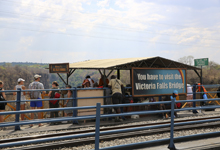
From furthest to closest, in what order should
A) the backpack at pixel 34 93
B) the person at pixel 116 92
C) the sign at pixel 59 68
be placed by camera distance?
the sign at pixel 59 68 → the person at pixel 116 92 → the backpack at pixel 34 93

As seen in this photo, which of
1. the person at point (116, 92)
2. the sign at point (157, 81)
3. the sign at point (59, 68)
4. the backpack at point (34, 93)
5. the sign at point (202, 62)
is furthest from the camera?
the sign at point (202, 62)

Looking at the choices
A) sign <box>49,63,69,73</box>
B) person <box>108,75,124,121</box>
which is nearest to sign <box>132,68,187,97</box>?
person <box>108,75,124,121</box>

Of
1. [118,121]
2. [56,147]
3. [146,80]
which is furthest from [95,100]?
[56,147]

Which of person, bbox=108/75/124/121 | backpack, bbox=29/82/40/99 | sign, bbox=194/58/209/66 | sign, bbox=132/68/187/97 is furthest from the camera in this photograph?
sign, bbox=194/58/209/66

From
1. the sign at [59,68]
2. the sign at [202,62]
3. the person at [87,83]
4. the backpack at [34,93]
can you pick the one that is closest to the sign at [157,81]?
the person at [87,83]

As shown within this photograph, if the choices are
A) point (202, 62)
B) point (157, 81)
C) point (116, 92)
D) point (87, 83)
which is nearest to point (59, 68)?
point (87, 83)

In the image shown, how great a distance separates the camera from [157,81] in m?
12.7

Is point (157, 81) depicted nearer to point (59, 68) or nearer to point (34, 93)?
point (59, 68)

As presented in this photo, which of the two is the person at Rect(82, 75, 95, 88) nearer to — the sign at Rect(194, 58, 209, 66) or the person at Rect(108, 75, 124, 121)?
the person at Rect(108, 75, 124, 121)

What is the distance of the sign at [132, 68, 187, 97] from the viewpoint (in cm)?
1198

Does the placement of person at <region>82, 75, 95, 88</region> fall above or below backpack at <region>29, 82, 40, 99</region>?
above

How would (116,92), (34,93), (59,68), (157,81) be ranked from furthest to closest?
(157,81) → (59,68) → (116,92) → (34,93)

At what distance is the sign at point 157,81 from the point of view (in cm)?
1198

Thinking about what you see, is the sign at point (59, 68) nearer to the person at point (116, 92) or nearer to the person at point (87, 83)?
the person at point (87, 83)
